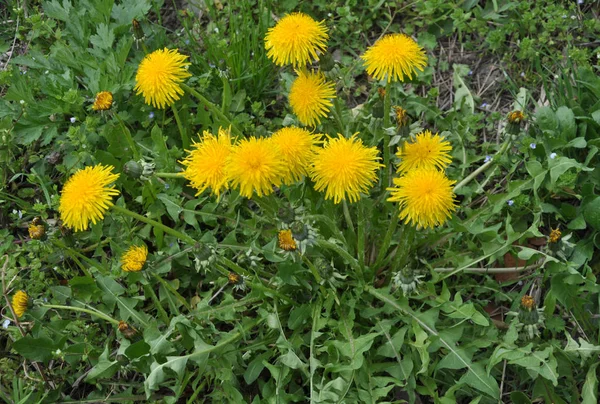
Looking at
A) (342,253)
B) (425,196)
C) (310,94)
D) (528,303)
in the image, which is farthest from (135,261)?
(528,303)

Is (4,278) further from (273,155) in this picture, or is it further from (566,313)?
(566,313)

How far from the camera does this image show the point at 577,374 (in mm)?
2346

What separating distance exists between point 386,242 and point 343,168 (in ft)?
1.74

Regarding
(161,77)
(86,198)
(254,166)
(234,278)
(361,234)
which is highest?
(161,77)

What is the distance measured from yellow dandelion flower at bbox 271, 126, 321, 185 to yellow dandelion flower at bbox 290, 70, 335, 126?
0.60 ft

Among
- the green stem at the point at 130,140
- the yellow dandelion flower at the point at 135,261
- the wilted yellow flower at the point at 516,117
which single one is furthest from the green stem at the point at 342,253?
the green stem at the point at 130,140

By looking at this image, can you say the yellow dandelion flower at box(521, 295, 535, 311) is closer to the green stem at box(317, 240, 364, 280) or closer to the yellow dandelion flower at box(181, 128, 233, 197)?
the green stem at box(317, 240, 364, 280)

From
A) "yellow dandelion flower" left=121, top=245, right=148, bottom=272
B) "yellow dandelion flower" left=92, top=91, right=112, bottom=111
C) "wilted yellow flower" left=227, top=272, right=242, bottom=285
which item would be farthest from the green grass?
"yellow dandelion flower" left=92, top=91, right=112, bottom=111

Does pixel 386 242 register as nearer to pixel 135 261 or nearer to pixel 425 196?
pixel 425 196

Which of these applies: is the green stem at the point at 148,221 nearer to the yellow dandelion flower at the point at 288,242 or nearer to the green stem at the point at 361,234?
the yellow dandelion flower at the point at 288,242

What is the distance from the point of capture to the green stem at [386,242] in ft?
7.30

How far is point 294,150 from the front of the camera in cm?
197

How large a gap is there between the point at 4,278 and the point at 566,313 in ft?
8.23

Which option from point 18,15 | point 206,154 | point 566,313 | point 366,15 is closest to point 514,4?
point 366,15
